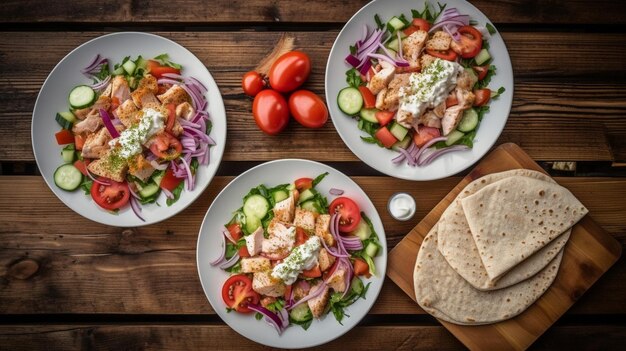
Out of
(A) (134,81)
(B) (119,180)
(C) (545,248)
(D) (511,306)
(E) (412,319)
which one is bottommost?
(E) (412,319)

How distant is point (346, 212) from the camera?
3838mm

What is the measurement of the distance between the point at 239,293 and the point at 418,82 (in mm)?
2081

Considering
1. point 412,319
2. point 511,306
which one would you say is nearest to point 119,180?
point 412,319

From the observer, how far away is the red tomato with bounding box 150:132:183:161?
12.7ft

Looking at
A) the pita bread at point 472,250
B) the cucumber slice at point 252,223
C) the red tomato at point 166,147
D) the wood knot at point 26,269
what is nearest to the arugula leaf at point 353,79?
the pita bread at point 472,250

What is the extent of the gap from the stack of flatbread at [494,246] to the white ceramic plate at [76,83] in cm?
184

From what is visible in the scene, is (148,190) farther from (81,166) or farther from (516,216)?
(516,216)

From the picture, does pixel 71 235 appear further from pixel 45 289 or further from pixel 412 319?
pixel 412 319

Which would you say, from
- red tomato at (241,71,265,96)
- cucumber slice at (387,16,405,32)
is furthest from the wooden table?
cucumber slice at (387,16,405,32)

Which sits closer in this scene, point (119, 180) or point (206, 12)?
point (119, 180)

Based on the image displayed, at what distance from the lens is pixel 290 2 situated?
4.18 meters

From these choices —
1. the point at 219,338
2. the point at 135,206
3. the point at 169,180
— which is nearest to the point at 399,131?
the point at 169,180

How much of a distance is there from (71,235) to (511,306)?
3547 millimetres

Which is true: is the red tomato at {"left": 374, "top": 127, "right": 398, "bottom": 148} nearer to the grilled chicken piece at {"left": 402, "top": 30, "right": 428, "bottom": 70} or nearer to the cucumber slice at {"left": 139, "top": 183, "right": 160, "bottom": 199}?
the grilled chicken piece at {"left": 402, "top": 30, "right": 428, "bottom": 70}
